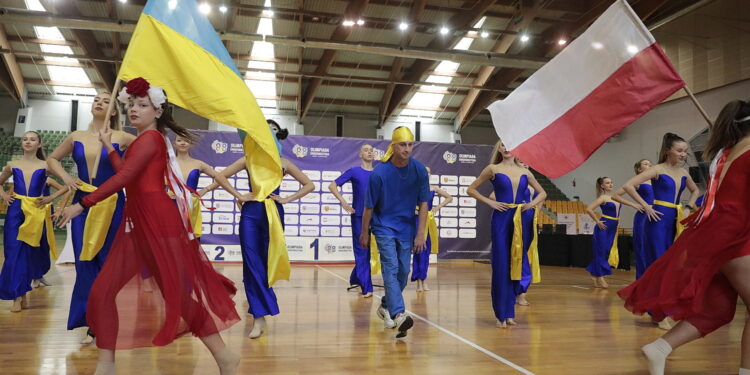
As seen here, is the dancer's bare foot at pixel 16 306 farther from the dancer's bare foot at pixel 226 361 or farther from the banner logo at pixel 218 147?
the banner logo at pixel 218 147

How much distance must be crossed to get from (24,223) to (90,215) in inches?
86.5

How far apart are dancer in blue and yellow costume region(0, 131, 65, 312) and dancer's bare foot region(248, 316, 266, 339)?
2475 mm

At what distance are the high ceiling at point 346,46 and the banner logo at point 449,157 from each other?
3.89m

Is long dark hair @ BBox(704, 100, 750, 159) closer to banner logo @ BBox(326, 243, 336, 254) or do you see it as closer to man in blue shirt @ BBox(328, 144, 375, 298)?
man in blue shirt @ BBox(328, 144, 375, 298)

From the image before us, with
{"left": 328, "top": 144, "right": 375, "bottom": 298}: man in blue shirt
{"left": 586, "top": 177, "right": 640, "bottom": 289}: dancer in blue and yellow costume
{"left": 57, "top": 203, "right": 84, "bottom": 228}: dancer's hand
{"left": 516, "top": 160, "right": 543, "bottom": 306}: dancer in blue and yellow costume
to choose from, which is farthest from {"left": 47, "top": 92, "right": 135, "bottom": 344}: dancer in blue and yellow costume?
{"left": 586, "top": 177, "right": 640, "bottom": 289}: dancer in blue and yellow costume

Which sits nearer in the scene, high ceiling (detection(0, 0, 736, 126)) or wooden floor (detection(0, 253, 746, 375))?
wooden floor (detection(0, 253, 746, 375))

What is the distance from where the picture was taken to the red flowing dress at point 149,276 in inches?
98.7

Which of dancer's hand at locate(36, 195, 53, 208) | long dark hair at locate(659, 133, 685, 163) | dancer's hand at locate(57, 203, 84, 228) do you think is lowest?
dancer's hand at locate(57, 203, 84, 228)

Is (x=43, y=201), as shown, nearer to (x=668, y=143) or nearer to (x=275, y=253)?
(x=275, y=253)

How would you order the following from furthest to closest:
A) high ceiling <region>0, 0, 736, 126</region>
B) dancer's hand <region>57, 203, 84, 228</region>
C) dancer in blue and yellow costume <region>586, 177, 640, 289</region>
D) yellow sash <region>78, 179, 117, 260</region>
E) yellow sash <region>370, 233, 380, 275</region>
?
1. high ceiling <region>0, 0, 736, 126</region>
2. dancer in blue and yellow costume <region>586, 177, 640, 289</region>
3. yellow sash <region>370, 233, 380, 275</region>
4. yellow sash <region>78, 179, 117, 260</region>
5. dancer's hand <region>57, 203, 84, 228</region>

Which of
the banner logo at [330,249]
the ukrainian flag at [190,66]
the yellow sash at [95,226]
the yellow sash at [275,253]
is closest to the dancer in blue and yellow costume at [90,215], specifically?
the yellow sash at [95,226]

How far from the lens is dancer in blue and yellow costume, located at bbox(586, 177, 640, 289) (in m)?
8.50

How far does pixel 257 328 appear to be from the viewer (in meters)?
4.15

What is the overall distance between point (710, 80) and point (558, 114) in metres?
13.5
